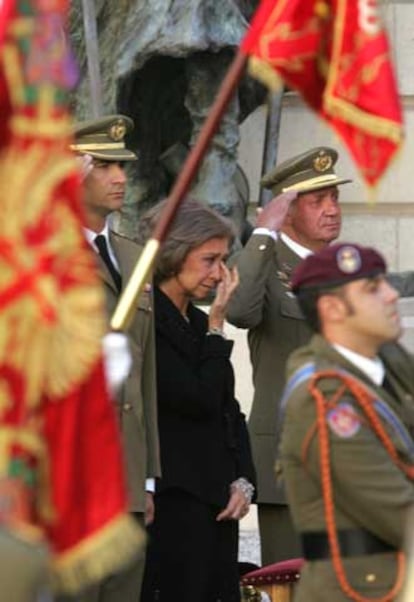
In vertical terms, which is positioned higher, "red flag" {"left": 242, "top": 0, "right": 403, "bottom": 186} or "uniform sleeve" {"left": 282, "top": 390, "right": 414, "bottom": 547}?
"red flag" {"left": 242, "top": 0, "right": 403, "bottom": 186}

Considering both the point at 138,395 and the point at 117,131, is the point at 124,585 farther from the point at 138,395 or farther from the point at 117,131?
the point at 117,131

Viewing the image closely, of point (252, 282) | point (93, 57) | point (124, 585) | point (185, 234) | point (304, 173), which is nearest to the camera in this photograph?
point (124, 585)

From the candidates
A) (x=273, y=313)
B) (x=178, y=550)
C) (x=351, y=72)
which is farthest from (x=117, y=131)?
(x=351, y=72)

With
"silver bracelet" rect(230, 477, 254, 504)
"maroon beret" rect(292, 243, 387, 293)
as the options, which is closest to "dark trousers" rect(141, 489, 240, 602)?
"silver bracelet" rect(230, 477, 254, 504)

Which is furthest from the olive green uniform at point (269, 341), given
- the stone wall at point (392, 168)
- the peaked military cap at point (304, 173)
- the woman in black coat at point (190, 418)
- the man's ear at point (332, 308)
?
the stone wall at point (392, 168)

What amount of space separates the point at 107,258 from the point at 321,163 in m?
1.32

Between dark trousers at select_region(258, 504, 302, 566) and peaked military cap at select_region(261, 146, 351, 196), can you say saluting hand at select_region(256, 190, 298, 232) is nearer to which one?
peaked military cap at select_region(261, 146, 351, 196)

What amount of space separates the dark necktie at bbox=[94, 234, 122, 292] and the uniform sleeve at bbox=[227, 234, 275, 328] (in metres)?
0.53

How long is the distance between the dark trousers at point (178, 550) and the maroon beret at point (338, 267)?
2119 millimetres

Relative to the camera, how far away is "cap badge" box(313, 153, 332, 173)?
10.0m

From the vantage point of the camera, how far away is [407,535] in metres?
6.84

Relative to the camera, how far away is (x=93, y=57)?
12047 millimetres

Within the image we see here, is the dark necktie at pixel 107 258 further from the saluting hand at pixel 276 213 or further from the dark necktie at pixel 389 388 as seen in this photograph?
the dark necktie at pixel 389 388

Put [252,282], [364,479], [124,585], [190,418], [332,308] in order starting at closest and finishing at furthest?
[364,479], [332,308], [124,585], [190,418], [252,282]
